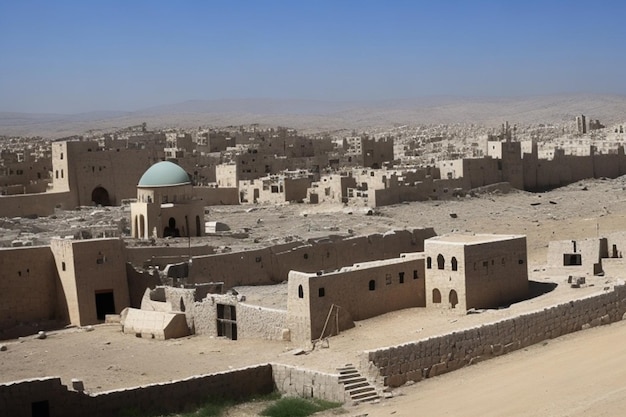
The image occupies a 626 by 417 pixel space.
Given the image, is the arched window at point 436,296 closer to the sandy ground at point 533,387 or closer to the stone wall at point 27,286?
the sandy ground at point 533,387

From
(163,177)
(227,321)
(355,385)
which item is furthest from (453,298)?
(163,177)

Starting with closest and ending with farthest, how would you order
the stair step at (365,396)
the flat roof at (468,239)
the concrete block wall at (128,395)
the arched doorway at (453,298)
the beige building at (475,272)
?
the concrete block wall at (128,395) → the stair step at (365,396) → the beige building at (475,272) → the arched doorway at (453,298) → the flat roof at (468,239)

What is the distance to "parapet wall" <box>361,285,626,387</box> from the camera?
16.4 m

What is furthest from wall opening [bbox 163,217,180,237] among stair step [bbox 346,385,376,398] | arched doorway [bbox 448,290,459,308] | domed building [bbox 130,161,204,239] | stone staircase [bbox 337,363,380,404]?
stair step [bbox 346,385,376,398]

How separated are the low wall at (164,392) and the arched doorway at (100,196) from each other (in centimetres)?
3172

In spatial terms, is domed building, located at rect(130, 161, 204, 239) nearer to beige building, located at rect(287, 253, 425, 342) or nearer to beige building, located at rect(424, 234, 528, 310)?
beige building, located at rect(287, 253, 425, 342)

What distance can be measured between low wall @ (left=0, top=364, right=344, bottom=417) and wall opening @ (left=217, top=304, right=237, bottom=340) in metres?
4.41

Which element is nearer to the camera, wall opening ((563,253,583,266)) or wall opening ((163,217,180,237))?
wall opening ((563,253,583,266))

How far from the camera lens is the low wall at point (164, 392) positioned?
50.5 feet

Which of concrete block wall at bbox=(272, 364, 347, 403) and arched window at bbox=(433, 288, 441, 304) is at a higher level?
arched window at bbox=(433, 288, 441, 304)

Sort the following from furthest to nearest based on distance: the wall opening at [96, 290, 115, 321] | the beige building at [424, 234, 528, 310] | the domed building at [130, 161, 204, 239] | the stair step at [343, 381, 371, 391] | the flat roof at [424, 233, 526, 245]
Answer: the domed building at [130, 161, 204, 239], the wall opening at [96, 290, 115, 321], the flat roof at [424, 233, 526, 245], the beige building at [424, 234, 528, 310], the stair step at [343, 381, 371, 391]

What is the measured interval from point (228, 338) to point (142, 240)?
1020cm

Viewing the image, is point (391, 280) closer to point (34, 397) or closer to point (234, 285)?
point (234, 285)

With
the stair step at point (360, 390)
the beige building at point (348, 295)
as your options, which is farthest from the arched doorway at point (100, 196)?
the stair step at point (360, 390)
